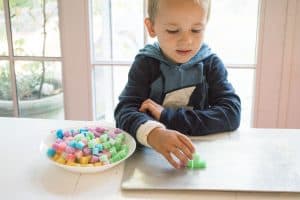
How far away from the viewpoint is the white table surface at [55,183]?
0.68 meters

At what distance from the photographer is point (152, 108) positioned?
3.05ft

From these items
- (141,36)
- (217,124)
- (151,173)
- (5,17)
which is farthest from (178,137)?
(5,17)

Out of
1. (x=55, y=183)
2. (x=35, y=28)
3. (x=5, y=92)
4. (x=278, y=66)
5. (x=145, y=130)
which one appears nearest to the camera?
(x=55, y=183)

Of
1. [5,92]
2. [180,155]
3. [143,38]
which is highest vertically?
[143,38]

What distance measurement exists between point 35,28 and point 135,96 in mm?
924

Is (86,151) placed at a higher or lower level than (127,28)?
lower

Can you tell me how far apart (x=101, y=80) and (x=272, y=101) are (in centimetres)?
72

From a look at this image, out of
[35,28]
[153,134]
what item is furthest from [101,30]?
[153,134]

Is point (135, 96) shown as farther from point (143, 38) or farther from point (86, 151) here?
point (143, 38)

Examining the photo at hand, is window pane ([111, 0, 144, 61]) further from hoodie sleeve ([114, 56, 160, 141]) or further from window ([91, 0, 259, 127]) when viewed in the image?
hoodie sleeve ([114, 56, 160, 141])

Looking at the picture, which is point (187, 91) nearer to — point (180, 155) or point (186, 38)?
point (186, 38)

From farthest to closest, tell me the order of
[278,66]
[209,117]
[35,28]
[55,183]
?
[35,28]
[278,66]
[209,117]
[55,183]

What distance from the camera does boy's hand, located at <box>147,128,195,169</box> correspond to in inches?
29.7

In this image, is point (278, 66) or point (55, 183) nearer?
point (55, 183)
